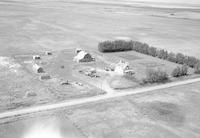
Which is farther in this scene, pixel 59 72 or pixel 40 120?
pixel 59 72

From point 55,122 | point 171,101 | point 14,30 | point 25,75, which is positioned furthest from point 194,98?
point 14,30

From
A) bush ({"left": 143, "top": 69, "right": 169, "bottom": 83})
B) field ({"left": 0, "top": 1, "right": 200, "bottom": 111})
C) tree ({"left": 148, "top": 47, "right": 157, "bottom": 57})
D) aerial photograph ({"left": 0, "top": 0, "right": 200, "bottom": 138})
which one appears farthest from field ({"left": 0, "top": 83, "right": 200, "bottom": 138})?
tree ({"left": 148, "top": 47, "right": 157, "bottom": 57})

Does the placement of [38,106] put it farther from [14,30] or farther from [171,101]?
[14,30]

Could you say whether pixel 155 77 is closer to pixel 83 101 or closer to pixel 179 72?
pixel 179 72

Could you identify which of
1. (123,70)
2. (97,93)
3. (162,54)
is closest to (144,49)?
(162,54)

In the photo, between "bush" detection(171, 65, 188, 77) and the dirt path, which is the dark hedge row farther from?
the dirt path

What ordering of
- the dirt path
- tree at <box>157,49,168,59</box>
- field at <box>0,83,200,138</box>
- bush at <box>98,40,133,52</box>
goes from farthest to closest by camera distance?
1. bush at <box>98,40,133,52</box>
2. tree at <box>157,49,168,59</box>
3. the dirt path
4. field at <box>0,83,200,138</box>
